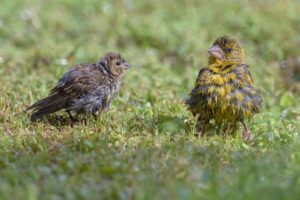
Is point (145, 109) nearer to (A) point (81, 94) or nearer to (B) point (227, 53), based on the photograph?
(A) point (81, 94)

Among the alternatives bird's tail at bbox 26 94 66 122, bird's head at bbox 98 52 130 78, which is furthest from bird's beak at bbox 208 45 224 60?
bird's tail at bbox 26 94 66 122

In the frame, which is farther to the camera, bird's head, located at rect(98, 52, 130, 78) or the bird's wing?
bird's head, located at rect(98, 52, 130, 78)

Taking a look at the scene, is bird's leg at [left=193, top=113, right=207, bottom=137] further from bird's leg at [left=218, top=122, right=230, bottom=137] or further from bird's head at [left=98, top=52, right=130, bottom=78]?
bird's head at [left=98, top=52, right=130, bottom=78]

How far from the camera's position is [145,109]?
770 cm

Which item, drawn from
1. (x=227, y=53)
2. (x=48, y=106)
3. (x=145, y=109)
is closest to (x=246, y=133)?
(x=227, y=53)

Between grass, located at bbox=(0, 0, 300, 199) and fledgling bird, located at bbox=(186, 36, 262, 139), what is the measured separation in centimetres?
21

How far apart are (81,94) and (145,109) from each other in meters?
0.99

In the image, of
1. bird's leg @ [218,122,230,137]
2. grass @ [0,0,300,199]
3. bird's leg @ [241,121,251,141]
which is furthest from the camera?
bird's leg @ [218,122,230,137]

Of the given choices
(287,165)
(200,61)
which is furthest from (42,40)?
(287,165)

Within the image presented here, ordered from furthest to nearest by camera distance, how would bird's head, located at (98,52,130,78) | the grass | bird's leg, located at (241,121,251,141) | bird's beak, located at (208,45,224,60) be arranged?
bird's head, located at (98,52,130,78), bird's beak, located at (208,45,224,60), bird's leg, located at (241,121,251,141), the grass

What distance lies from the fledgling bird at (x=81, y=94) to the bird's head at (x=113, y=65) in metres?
0.06

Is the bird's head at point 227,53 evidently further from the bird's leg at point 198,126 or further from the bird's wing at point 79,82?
the bird's wing at point 79,82

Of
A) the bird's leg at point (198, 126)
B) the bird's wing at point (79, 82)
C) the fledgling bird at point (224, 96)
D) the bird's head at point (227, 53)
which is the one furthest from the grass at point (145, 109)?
the bird's head at point (227, 53)

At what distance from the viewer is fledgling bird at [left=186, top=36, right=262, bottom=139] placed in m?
6.89
